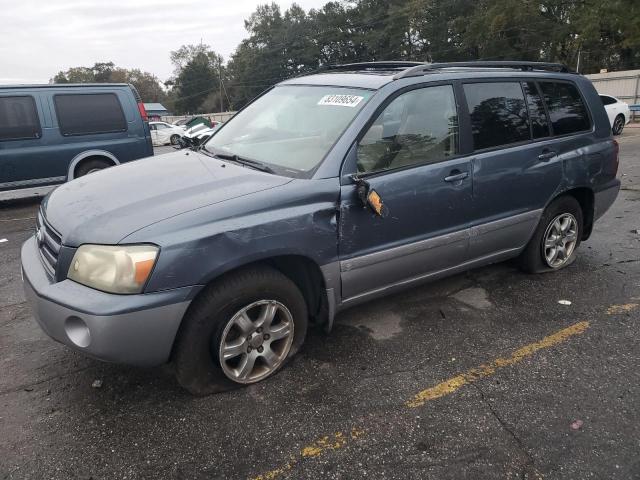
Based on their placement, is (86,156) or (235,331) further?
(86,156)

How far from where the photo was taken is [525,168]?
3912 millimetres

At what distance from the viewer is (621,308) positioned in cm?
380

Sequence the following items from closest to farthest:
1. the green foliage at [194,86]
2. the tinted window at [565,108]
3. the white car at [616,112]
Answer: the tinted window at [565,108]
the white car at [616,112]
the green foliage at [194,86]

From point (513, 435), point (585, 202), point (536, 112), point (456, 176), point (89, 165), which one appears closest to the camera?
point (513, 435)

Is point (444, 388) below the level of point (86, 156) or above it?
below

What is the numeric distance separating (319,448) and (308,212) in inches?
A: 48.7

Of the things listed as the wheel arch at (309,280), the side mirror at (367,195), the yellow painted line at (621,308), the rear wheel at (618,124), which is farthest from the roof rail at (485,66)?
the rear wheel at (618,124)

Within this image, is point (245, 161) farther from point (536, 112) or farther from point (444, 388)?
point (536, 112)

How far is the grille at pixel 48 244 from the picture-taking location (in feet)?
8.84

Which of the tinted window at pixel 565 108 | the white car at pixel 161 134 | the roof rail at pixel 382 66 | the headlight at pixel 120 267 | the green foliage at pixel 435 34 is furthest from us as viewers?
the green foliage at pixel 435 34

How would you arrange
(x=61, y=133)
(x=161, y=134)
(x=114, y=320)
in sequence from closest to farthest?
1. (x=114, y=320)
2. (x=61, y=133)
3. (x=161, y=134)

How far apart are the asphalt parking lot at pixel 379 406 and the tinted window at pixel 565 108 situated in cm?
149

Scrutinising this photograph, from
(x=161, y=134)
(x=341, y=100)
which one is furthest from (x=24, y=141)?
(x=161, y=134)

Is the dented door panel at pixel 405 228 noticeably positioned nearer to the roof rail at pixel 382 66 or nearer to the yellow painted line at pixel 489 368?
the yellow painted line at pixel 489 368
